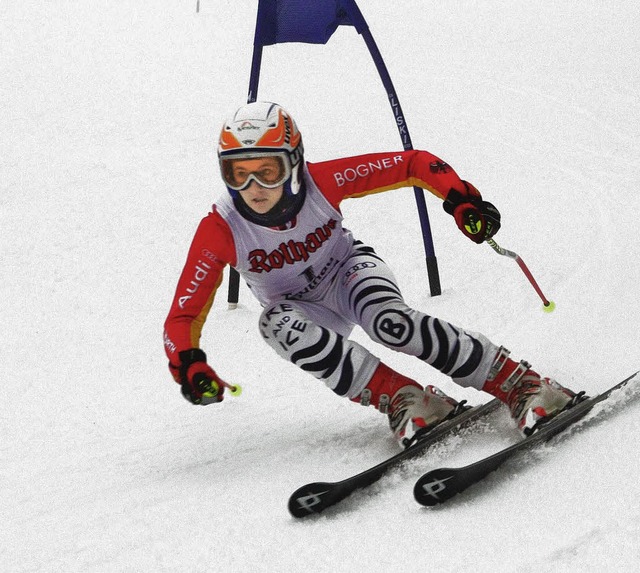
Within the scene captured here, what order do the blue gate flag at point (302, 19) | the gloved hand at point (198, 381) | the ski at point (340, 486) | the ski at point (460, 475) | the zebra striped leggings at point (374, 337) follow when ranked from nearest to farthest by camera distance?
1. the ski at point (460, 475)
2. the ski at point (340, 486)
3. the gloved hand at point (198, 381)
4. the zebra striped leggings at point (374, 337)
5. the blue gate flag at point (302, 19)

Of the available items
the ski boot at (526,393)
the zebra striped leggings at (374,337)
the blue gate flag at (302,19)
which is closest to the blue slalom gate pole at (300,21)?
the blue gate flag at (302,19)

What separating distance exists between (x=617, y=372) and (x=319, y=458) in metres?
1.63

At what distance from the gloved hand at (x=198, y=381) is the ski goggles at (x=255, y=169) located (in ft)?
2.59

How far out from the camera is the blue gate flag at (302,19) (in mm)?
5352

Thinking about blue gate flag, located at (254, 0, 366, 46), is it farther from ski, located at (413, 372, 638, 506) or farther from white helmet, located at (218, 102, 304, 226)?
ski, located at (413, 372, 638, 506)

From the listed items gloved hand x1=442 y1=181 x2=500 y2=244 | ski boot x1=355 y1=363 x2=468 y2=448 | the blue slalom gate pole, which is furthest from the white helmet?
the blue slalom gate pole

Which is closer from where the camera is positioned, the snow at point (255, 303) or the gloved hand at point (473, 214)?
the snow at point (255, 303)

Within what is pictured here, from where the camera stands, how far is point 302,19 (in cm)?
539

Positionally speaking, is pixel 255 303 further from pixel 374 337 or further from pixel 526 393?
pixel 526 393

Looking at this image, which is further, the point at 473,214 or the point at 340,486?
the point at 473,214

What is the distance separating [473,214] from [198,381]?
1.45m

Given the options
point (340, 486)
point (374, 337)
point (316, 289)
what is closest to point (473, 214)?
point (374, 337)

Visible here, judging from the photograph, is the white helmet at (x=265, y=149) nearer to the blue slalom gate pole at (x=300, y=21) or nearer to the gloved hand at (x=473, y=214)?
the gloved hand at (x=473, y=214)

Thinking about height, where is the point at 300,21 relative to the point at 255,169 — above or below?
above
